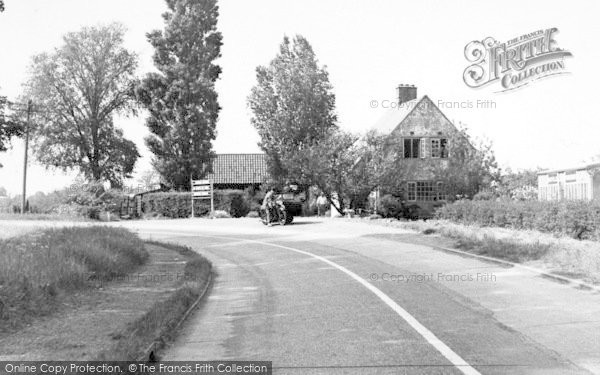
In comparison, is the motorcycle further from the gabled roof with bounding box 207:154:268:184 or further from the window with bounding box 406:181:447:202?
the gabled roof with bounding box 207:154:268:184

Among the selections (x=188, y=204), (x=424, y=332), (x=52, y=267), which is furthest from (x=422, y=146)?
(x=424, y=332)

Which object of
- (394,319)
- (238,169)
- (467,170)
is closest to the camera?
(394,319)

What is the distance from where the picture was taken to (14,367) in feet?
20.2

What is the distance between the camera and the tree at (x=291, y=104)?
5344 centimetres

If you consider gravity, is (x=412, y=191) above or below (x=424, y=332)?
above

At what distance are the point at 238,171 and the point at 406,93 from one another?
71.2 feet

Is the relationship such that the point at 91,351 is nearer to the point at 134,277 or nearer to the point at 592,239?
the point at 134,277

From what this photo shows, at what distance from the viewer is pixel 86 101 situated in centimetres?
6306

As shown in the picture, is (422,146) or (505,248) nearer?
(505,248)

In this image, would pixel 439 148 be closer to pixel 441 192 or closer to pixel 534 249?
pixel 441 192

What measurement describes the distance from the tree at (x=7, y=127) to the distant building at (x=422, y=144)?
31678 millimetres

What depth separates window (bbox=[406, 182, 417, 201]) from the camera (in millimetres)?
48375

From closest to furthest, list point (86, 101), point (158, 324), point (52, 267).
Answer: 1. point (158, 324)
2. point (52, 267)
3. point (86, 101)

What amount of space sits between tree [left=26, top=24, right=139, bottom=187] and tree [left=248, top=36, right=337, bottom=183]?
1552 cm
